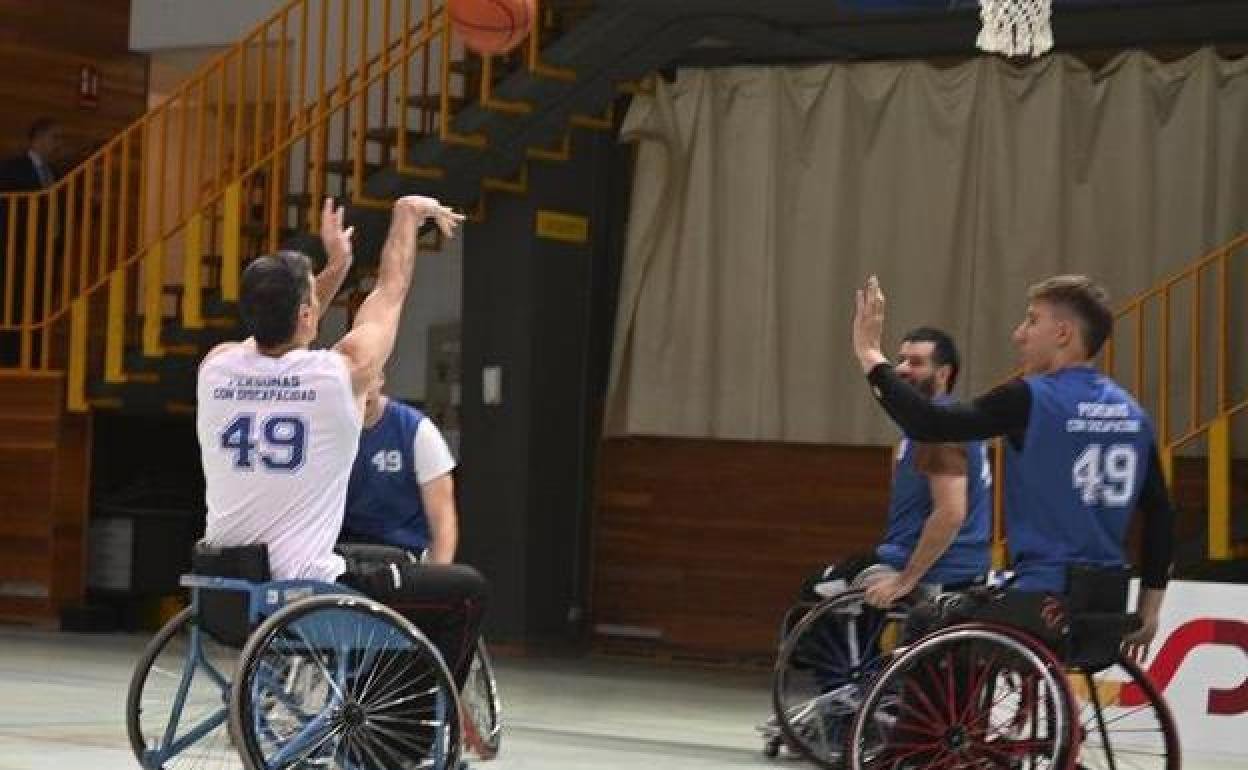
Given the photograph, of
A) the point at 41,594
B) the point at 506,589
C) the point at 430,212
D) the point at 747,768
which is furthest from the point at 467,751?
the point at 41,594

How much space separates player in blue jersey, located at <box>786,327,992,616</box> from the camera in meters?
8.64

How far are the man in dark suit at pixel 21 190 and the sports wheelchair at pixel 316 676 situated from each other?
31.0 ft

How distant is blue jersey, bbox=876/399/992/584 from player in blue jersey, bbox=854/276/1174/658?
234 centimetres

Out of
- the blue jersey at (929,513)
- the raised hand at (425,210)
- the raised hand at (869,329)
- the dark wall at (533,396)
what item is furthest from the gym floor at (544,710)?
the raised hand at (869,329)

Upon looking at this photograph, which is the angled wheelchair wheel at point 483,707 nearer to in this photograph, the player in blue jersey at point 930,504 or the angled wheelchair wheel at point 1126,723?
the player in blue jersey at point 930,504

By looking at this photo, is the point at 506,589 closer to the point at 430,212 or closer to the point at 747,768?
the point at 747,768

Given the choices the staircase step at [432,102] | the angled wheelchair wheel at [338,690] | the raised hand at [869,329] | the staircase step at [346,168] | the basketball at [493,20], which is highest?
the basketball at [493,20]

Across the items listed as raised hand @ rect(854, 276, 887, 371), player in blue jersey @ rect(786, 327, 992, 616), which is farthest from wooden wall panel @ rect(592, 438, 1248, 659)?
raised hand @ rect(854, 276, 887, 371)

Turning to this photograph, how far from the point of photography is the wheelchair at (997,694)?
6281mm

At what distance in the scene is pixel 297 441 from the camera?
6680mm

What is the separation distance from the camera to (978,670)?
21.0 ft

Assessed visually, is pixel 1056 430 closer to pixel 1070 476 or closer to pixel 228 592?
pixel 1070 476

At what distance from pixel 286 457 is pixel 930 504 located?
125 inches

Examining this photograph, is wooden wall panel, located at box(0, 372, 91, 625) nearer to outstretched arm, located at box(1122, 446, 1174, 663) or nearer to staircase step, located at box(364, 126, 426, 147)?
staircase step, located at box(364, 126, 426, 147)
